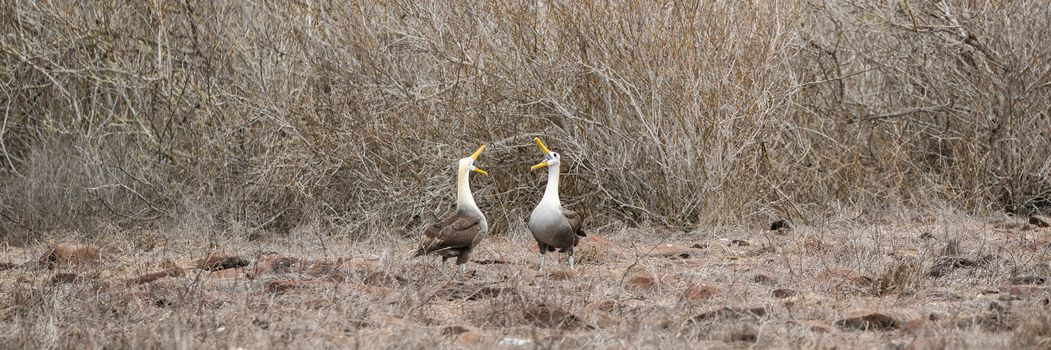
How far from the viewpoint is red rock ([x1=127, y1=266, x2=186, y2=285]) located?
623 cm

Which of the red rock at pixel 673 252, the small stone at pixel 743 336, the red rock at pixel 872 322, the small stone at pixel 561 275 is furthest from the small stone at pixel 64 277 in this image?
the red rock at pixel 872 322

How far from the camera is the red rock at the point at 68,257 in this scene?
7387 millimetres

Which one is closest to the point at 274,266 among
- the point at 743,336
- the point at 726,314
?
the point at 726,314

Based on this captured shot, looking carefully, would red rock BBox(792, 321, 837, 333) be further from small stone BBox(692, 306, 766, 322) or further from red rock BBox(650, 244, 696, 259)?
red rock BBox(650, 244, 696, 259)

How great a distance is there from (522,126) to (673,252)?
2.50m

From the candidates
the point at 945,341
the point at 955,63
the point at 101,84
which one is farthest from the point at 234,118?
the point at 945,341

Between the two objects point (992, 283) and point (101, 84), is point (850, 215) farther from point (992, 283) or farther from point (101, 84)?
point (101, 84)

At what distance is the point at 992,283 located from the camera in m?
5.98

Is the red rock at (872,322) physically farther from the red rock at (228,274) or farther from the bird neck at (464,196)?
the red rock at (228,274)

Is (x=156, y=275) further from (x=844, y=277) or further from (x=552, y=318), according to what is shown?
(x=844, y=277)

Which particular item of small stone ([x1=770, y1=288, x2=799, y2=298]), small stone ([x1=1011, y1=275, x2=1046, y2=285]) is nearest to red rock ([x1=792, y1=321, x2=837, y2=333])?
small stone ([x1=770, y1=288, x2=799, y2=298])

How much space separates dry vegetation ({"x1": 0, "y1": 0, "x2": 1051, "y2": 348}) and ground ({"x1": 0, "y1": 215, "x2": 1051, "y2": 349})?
0.38ft

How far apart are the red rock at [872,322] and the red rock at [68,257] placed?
4354 millimetres

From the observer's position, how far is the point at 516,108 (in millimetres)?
9828
